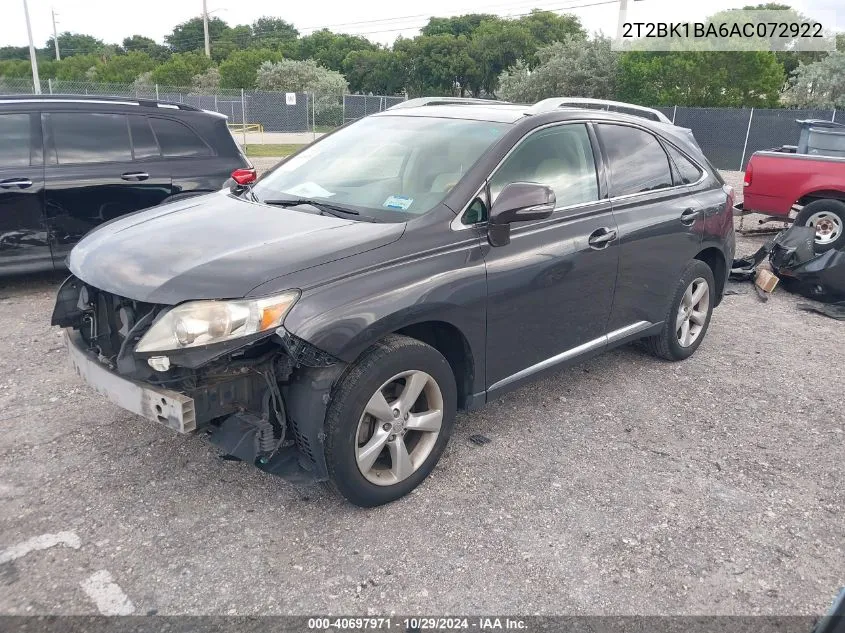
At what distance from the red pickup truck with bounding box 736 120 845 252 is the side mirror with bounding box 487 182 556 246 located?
6375 mm

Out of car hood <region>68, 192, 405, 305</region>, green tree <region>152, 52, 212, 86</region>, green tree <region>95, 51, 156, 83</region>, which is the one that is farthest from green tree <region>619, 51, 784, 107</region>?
green tree <region>95, 51, 156, 83</region>

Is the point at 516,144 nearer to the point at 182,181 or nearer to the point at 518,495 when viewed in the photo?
the point at 518,495

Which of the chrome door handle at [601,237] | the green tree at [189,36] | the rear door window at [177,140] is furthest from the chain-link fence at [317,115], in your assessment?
the green tree at [189,36]

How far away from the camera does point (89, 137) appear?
21.3 feet

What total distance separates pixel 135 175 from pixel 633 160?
4.52m

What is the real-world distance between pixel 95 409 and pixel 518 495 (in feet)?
8.21

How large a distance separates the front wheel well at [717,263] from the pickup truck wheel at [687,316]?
0.08 m

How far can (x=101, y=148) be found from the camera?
651cm

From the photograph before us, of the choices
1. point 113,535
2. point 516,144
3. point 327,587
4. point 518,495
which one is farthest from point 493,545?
point 516,144

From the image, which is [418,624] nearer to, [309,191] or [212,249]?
[212,249]

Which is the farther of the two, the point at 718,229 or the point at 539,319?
the point at 718,229

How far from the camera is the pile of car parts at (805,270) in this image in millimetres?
Result: 6949

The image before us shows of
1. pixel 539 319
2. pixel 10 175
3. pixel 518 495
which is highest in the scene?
pixel 10 175

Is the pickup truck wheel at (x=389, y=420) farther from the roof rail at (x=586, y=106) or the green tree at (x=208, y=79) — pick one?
the green tree at (x=208, y=79)
